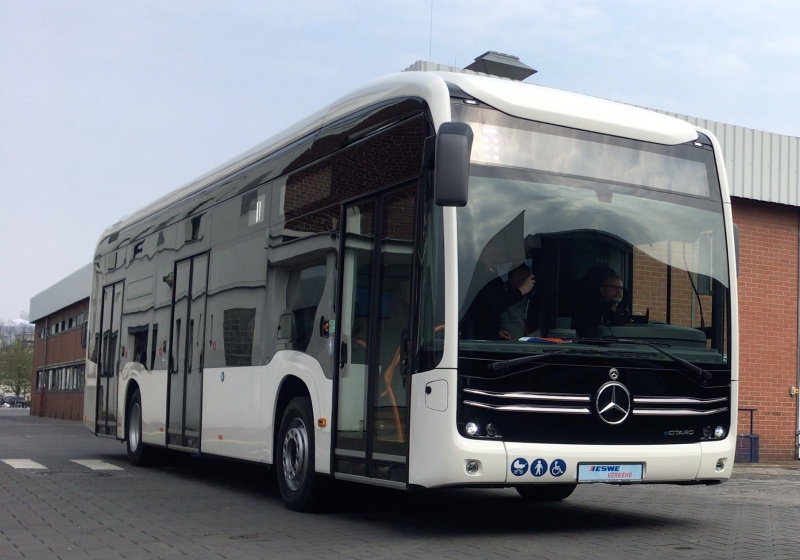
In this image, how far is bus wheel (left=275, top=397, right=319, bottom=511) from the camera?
9.41 meters

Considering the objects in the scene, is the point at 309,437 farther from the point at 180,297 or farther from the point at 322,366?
the point at 180,297

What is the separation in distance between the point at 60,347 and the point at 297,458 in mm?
52617

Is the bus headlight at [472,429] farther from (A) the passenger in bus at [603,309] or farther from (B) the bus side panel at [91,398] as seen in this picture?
(B) the bus side panel at [91,398]

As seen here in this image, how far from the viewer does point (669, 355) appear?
325 inches

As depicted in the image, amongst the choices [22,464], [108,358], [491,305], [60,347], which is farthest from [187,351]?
[60,347]

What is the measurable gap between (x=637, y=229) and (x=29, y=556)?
479 centimetres

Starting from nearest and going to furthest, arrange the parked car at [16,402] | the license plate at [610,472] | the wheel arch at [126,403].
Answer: the license plate at [610,472] < the wheel arch at [126,403] < the parked car at [16,402]

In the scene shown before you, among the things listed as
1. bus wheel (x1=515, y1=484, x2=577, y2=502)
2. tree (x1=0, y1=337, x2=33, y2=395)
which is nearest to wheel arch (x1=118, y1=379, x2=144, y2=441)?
bus wheel (x1=515, y1=484, x2=577, y2=502)

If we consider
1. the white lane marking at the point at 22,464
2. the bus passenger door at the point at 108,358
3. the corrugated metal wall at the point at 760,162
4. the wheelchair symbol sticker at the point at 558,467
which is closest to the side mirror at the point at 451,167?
the wheelchair symbol sticker at the point at 558,467

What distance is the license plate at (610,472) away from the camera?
25.7 feet

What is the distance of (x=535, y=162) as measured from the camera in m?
8.14

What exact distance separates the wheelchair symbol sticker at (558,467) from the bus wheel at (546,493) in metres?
2.87

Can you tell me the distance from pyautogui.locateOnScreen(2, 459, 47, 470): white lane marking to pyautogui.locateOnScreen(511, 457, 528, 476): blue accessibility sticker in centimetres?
885

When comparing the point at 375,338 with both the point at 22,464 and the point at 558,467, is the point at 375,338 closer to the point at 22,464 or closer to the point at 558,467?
the point at 558,467
